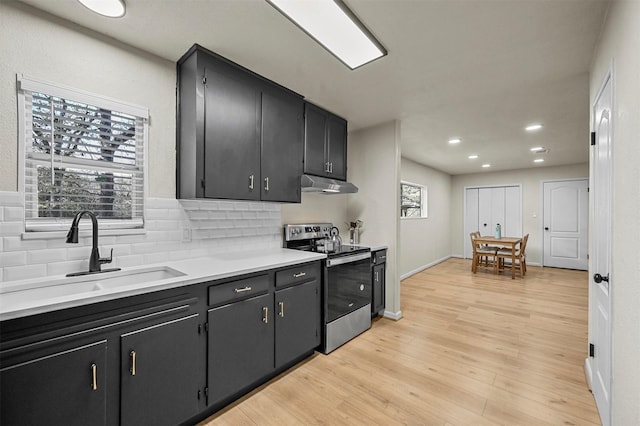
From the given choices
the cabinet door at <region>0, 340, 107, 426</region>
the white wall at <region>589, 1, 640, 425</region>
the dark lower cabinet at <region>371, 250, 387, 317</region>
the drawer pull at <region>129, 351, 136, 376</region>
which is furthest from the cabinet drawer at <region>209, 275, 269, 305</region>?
the white wall at <region>589, 1, 640, 425</region>

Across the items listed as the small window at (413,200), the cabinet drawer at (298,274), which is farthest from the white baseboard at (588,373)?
the small window at (413,200)

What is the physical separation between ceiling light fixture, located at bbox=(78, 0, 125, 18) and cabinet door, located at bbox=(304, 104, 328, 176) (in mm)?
1653

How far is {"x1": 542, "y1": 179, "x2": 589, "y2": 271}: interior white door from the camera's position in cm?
630

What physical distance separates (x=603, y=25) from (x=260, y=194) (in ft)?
8.58

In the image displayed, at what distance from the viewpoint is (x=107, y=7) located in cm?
160

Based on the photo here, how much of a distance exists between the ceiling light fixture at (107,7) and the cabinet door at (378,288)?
3095 mm

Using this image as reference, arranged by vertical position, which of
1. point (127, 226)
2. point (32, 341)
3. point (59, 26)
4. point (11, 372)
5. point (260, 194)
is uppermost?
point (59, 26)

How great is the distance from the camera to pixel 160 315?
153 centimetres

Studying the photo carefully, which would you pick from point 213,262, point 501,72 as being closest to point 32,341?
point 213,262

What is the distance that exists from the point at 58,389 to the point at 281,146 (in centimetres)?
212

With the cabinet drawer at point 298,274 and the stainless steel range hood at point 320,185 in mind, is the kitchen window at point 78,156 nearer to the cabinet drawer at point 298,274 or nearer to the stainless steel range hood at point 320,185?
the cabinet drawer at point 298,274

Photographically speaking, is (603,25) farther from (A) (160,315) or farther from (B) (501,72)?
(A) (160,315)

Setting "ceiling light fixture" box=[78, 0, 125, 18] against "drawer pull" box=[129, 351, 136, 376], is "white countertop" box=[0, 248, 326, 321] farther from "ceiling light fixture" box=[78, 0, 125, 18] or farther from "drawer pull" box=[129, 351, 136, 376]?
"ceiling light fixture" box=[78, 0, 125, 18]

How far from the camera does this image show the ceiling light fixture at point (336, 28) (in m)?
1.60
